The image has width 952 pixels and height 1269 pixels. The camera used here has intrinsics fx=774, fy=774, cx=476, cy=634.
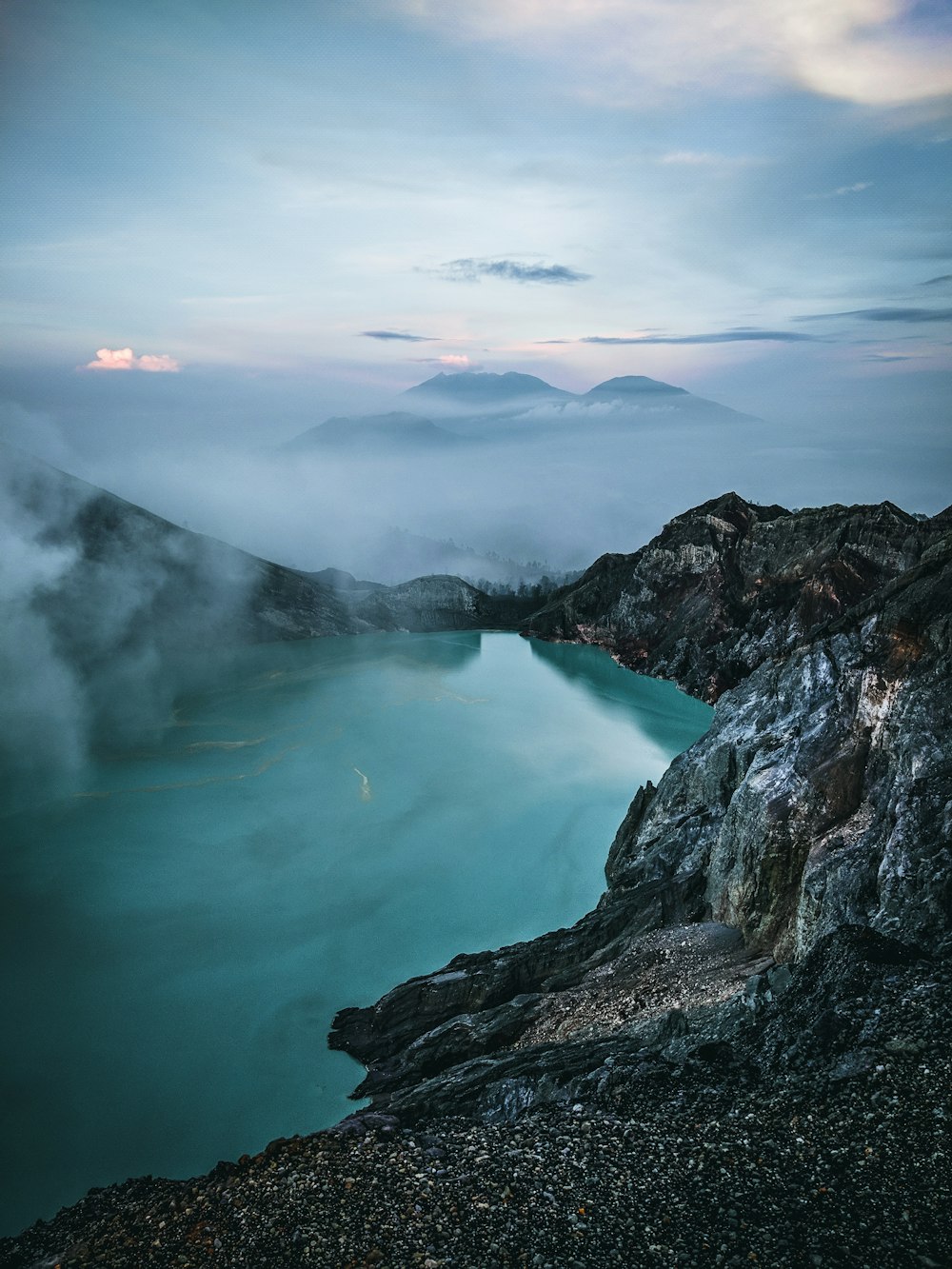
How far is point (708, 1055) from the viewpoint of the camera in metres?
11.9

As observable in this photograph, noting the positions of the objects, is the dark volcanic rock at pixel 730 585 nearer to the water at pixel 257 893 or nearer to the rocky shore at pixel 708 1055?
the water at pixel 257 893

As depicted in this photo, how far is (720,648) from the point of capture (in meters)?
59.0

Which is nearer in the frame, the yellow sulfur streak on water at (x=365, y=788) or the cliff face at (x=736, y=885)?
the cliff face at (x=736, y=885)

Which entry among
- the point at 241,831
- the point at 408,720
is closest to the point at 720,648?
the point at 408,720


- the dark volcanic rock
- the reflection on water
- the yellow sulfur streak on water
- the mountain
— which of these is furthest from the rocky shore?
the mountain

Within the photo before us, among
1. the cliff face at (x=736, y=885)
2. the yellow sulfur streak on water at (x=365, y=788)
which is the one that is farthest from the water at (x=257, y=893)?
the cliff face at (x=736, y=885)

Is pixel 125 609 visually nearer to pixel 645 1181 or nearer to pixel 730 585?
pixel 730 585

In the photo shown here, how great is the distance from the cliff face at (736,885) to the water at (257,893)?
3.07m

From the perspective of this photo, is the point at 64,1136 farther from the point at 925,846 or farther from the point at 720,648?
the point at 720,648

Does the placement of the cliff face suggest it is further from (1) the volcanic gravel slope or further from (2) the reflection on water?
(2) the reflection on water

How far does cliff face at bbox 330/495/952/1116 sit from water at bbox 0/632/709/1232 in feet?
10.1

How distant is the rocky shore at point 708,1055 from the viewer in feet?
28.8

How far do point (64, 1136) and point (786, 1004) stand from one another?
15.9 m

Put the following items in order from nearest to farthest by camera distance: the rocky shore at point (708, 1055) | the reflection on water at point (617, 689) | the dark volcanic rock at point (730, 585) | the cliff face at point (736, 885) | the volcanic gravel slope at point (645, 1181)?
1. the volcanic gravel slope at point (645, 1181)
2. the rocky shore at point (708, 1055)
3. the cliff face at point (736, 885)
4. the dark volcanic rock at point (730, 585)
5. the reflection on water at point (617, 689)
